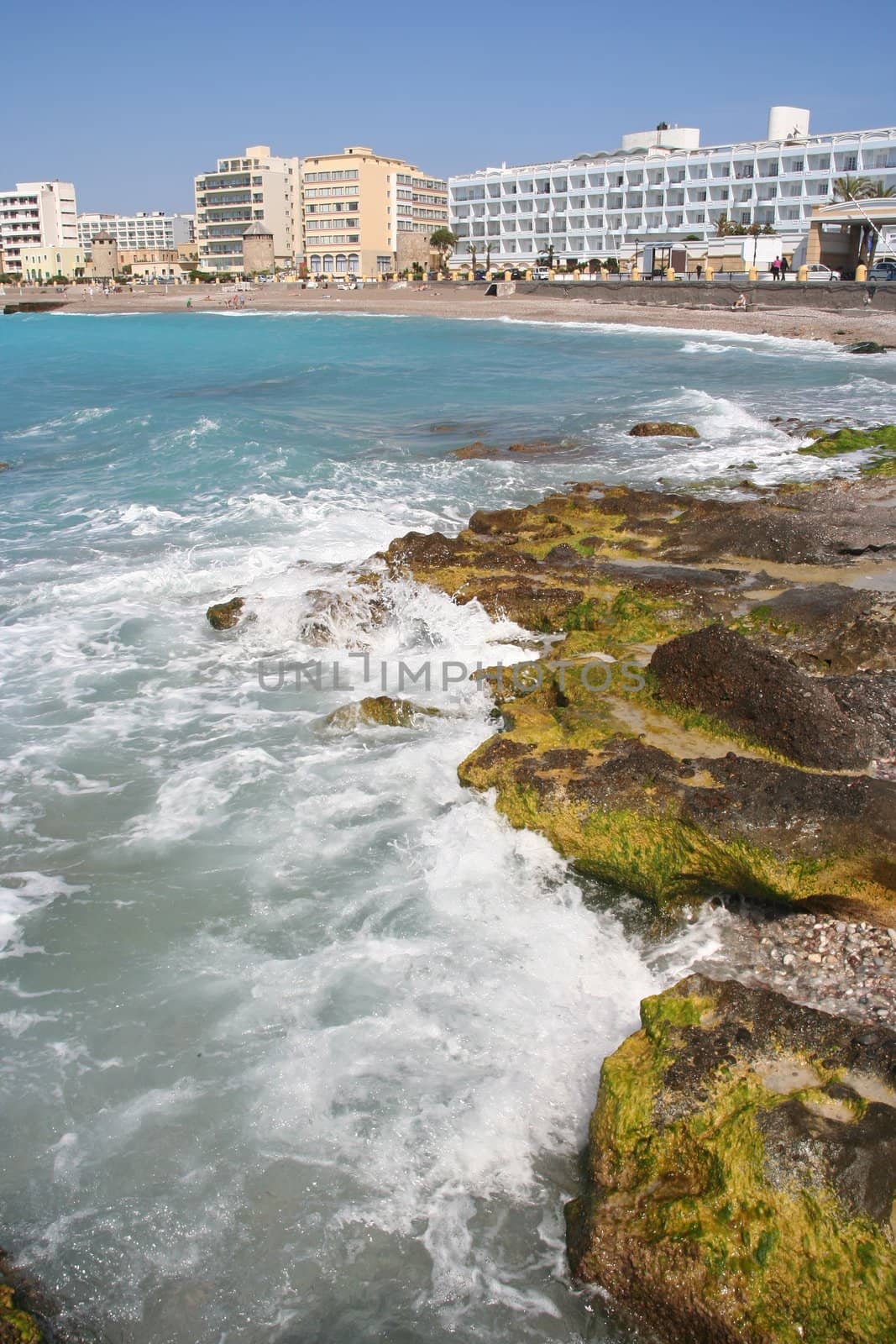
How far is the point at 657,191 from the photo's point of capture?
10062 cm

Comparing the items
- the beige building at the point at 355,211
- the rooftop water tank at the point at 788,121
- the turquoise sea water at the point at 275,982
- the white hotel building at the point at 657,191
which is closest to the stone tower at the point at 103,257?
the beige building at the point at 355,211

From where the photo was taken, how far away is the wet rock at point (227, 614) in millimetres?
11477

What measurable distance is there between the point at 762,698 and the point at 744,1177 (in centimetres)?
367

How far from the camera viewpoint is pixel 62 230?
158250 mm

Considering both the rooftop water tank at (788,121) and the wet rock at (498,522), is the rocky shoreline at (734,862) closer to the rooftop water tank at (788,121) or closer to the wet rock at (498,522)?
the wet rock at (498,522)

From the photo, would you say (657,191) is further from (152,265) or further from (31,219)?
(31,219)

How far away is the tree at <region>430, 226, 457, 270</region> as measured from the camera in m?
115

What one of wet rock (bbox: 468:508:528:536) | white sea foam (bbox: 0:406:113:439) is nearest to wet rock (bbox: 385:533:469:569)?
wet rock (bbox: 468:508:528:536)

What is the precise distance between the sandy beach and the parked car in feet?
14.5

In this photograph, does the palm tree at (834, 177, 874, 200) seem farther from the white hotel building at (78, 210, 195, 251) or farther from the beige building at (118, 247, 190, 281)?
the white hotel building at (78, 210, 195, 251)

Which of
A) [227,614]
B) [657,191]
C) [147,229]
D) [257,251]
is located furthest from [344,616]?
[147,229]

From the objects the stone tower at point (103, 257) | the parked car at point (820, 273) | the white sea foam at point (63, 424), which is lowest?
the white sea foam at point (63, 424)

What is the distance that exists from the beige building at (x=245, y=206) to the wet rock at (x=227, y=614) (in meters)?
133

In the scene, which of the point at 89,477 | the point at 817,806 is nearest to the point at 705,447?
the point at 89,477
